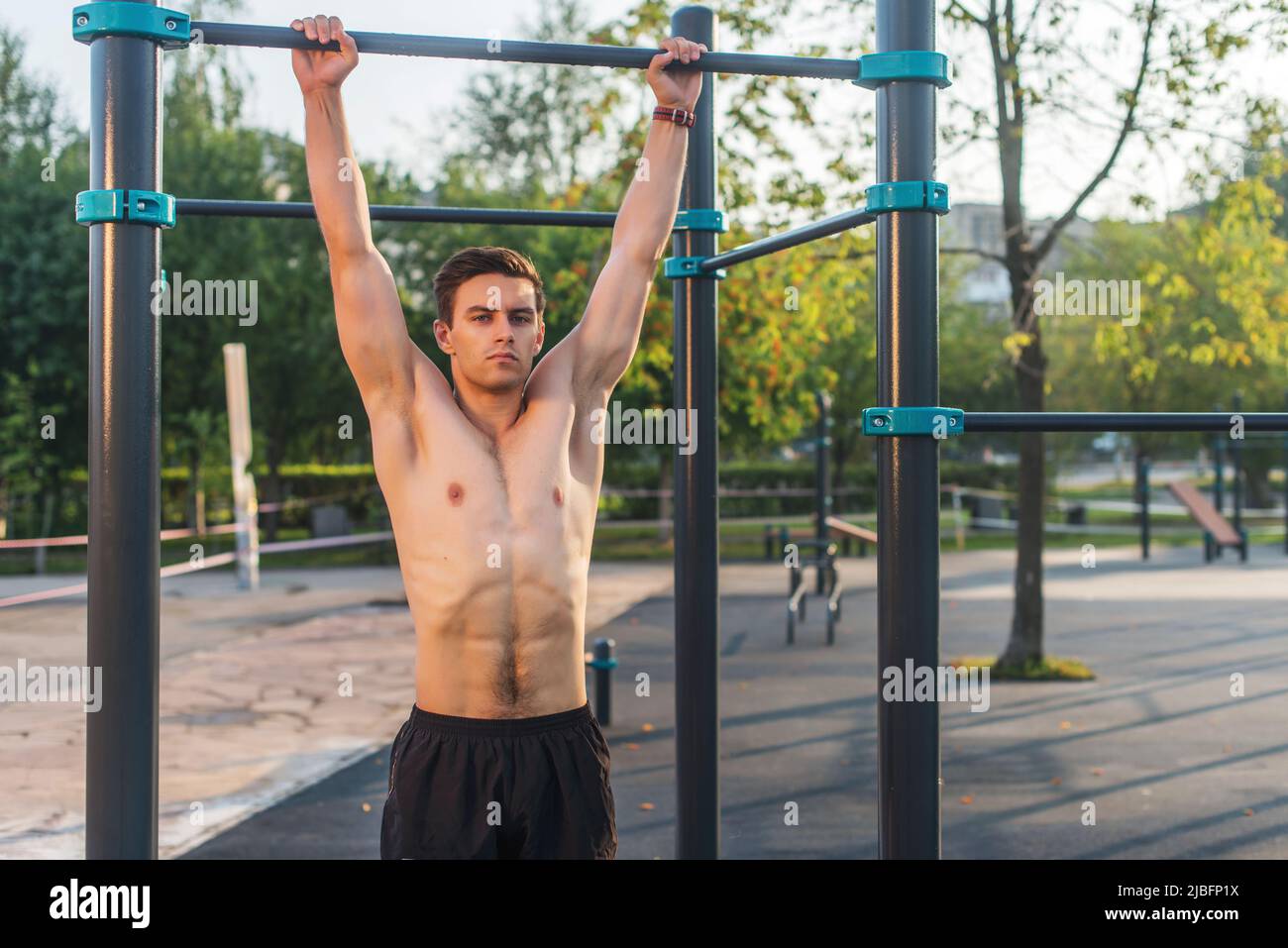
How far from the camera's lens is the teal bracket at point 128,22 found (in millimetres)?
2518

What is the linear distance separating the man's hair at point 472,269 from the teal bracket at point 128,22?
0.65 meters

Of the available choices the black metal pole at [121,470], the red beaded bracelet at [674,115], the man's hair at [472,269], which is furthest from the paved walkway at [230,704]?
the red beaded bracelet at [674,115]

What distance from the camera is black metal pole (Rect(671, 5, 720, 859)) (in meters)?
3.75

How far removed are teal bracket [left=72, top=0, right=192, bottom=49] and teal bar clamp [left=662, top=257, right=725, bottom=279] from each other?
1.55 m

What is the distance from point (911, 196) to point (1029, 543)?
6996mm

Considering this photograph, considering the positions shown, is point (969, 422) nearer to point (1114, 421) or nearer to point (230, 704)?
point (1114, 421)

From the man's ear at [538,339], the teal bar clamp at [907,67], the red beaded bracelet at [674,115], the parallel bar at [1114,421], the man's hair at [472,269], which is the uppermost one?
the teal bar clamp at [907,67]

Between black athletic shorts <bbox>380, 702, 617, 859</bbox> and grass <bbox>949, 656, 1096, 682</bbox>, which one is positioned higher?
black athletic shorts <bbox>380, 702, 617, 859</bbox>

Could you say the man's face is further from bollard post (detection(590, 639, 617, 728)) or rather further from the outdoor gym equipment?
bollard post (detection(590, 639, 617, 728))

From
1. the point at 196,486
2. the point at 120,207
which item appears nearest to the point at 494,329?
the point at 120,207

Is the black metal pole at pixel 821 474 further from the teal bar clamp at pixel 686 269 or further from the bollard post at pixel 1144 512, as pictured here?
the teal bar clamp at pixel 686 269

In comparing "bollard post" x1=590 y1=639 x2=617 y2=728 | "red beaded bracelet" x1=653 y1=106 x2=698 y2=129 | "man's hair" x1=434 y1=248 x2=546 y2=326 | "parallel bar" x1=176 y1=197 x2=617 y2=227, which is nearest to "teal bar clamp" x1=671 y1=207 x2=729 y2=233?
"parallel bar" x1=176 y1=197 x2=617 y2=227
